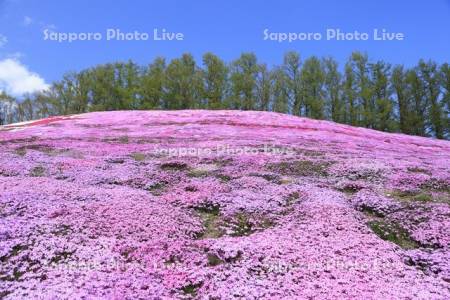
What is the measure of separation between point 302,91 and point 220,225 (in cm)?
6169

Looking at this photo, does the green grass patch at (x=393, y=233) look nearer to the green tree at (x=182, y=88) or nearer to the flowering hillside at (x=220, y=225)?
the flowering hillside at (x=220, y=225)

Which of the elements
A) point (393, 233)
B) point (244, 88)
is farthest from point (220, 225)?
point (244, 88)

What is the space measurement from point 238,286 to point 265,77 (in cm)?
6463

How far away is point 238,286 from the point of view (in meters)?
7.54

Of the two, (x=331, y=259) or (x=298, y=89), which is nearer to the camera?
(x=331, y=259)

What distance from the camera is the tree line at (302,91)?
220 feet

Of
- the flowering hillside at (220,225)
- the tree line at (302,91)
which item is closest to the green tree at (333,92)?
the tree line at (302,91)

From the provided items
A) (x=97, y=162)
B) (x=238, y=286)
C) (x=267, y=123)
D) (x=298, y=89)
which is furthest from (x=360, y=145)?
(x=298, y=89)

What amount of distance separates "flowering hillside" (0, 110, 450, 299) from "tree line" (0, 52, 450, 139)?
50.5 meters

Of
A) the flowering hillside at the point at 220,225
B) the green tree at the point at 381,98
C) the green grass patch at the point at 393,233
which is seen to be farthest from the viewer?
the green tree at the point at 381,98

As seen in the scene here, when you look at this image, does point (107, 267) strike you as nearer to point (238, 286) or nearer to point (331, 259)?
point (238, 286)

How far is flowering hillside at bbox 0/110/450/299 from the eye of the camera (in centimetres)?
757

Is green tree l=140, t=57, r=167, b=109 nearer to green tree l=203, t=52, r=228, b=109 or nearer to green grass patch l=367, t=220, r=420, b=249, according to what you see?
green tree l=203, t=52, r=228, b=109

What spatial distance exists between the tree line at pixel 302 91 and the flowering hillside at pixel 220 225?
50467 mm
